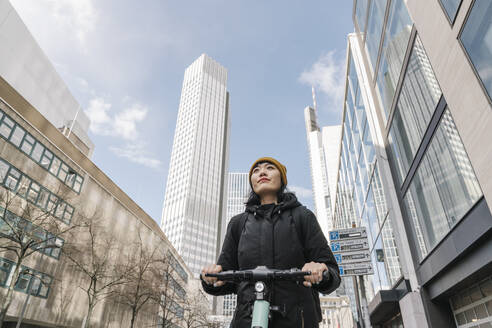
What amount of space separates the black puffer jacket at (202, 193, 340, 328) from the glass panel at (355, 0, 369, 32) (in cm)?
1984

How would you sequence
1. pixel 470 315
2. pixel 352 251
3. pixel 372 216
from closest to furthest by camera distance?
pixel 352 251, pixel 470 315, pixel 372 216

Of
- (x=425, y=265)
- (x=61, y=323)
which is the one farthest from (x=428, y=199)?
(x=61, y=323)

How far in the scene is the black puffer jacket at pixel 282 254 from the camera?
206 cm

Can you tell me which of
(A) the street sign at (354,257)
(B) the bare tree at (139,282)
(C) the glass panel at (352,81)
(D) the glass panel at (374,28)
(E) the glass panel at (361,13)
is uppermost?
(E) the glass panel at (361,13)

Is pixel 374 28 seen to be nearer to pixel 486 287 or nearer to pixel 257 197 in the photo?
pixel 486 287

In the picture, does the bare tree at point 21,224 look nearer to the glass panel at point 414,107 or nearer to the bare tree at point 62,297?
the bare tree at point 62,297

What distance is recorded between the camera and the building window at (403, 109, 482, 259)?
9250 millimetres

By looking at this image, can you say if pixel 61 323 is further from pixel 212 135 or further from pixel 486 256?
pixel 212 135

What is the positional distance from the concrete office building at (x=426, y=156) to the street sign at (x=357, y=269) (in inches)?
128

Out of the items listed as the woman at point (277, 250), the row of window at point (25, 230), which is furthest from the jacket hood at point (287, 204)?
the row of window at point (25, 230)

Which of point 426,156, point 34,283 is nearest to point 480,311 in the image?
point 426,156

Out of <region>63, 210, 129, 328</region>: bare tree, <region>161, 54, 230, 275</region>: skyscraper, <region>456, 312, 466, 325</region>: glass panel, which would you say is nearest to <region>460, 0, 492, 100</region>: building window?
<region>456, 312, 466, 325</region>: glass panel

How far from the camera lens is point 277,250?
2.36 metres

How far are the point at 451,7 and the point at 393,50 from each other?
19.0ft
